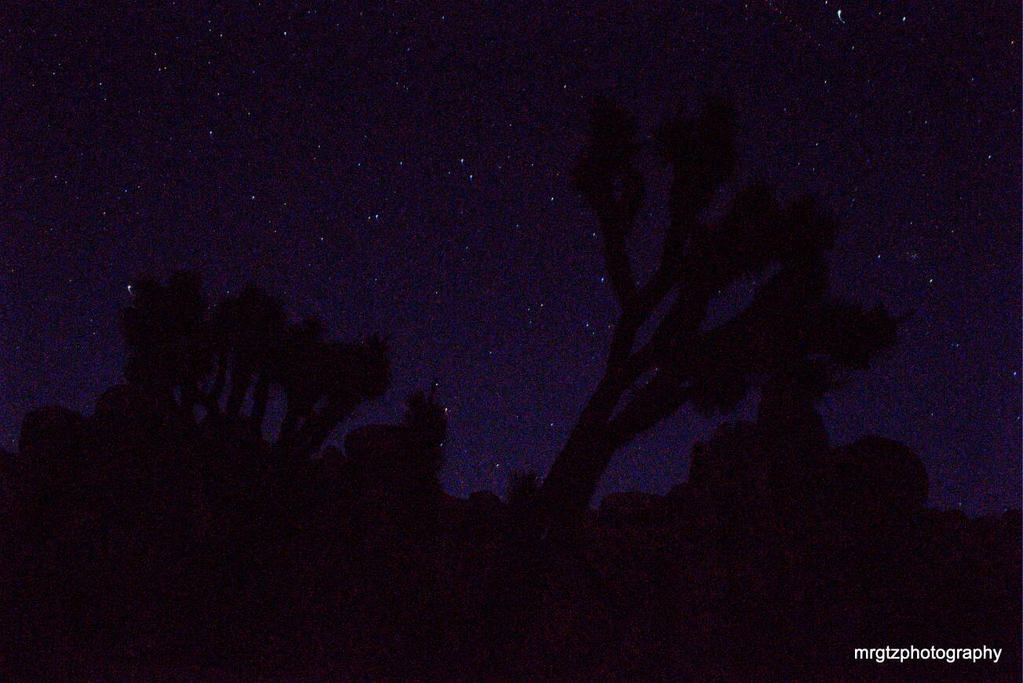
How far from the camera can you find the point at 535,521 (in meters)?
8.71

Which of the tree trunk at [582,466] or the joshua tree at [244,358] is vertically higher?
the joshua tree at [244,358]

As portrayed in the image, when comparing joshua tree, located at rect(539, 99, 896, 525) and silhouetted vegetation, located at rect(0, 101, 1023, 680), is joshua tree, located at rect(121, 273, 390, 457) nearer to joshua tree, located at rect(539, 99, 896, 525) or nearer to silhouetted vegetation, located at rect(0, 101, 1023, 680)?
silhouetted vegetation, located at rect(0, 101, 1023, 680)

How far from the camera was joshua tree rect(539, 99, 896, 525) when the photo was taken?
8.27m

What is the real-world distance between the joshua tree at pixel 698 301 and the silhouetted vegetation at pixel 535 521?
3cm

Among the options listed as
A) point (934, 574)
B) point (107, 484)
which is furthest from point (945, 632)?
point (107, 484)

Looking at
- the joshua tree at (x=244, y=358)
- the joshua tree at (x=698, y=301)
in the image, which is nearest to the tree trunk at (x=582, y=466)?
the joshua tree at (x=698, y=301)

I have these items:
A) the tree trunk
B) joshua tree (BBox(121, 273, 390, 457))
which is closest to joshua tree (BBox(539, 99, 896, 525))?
the tree trunk

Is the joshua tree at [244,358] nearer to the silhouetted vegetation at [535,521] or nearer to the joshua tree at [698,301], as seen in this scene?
the silhouetted vegetation at [535,521]

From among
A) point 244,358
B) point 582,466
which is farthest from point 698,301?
point 244,358

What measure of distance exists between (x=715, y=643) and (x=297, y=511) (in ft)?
22.0

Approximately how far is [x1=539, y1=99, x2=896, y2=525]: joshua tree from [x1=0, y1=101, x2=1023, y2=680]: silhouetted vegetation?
0.03 metres

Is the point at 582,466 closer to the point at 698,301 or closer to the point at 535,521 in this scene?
the point at 535,521

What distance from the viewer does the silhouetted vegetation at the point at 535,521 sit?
8.49 m

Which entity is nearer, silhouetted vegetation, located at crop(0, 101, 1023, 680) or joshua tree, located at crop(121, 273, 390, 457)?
silhouetted vegetation, located at crop(0, 101, 1023, 680)
